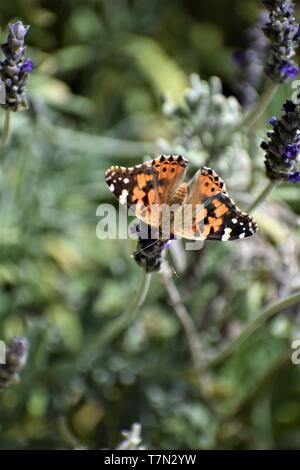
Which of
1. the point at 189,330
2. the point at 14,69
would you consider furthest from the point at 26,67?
the point at 189,330

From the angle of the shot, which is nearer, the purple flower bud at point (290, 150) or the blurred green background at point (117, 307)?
the purple flower bud at point (290, 150)

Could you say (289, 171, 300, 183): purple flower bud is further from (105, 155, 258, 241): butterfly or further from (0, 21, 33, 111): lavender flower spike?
(0, 21, 33, 111): lavender flower spike

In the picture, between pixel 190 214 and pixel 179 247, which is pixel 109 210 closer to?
pixel 179 247

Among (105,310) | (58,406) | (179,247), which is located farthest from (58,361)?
(179,247)

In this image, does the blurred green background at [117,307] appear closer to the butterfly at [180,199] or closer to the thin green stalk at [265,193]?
the thin green stalk at [265,193]

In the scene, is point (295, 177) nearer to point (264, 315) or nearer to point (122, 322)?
point (264, 315)

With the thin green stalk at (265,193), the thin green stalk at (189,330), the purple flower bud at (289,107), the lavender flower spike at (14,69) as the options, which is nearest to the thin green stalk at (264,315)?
the thin green stalk at (189,330)

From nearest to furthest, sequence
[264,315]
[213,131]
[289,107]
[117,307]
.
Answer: [289,107] → [264,315] → [213,131] → [117,307]
